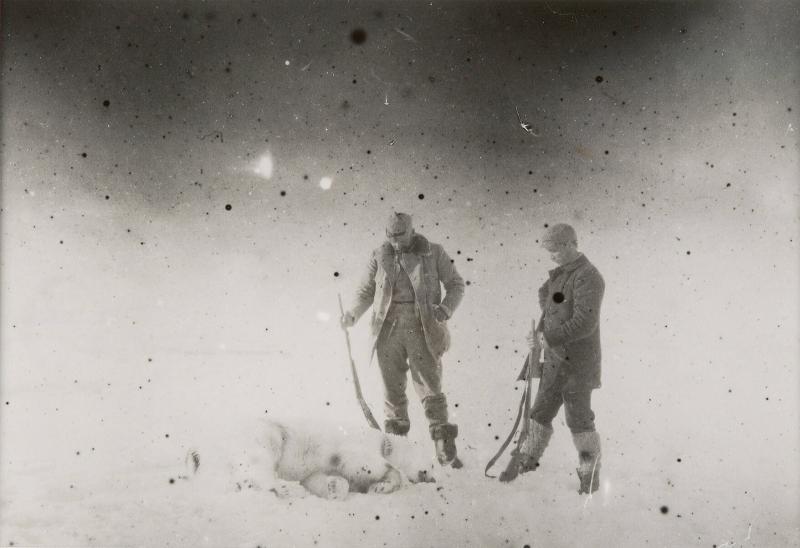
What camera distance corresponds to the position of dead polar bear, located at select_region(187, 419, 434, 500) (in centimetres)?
240

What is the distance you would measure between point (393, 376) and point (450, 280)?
1.53ft

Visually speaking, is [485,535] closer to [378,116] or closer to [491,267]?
[491,267]

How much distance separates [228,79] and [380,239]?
95 centimetres

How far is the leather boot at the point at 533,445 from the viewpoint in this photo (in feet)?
8.20

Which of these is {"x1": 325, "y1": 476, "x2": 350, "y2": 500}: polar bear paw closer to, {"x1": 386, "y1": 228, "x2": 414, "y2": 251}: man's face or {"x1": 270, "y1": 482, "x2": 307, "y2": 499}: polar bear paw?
{"x1": 270, "y1": 482, "x2": 307, "y2": 499}: polar bear paw

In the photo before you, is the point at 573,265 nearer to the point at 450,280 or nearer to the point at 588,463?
the point at 450,280

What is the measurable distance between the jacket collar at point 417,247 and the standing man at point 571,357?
0.50 meters

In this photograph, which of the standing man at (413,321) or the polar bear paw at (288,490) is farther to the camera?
the standing man at (413,321)

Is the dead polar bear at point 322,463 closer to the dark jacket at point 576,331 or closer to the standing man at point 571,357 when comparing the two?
the standing man at point 571,357

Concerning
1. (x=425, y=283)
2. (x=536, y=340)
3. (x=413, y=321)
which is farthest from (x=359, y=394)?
(x=536, y=340)

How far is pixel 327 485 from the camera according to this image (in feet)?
7.91

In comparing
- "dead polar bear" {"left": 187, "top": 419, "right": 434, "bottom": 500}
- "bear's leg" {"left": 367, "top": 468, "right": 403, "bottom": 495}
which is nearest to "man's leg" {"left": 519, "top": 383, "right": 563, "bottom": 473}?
"dead polar bear" {"left": 187, "top": 419, "right": 434, "bottom": 500}

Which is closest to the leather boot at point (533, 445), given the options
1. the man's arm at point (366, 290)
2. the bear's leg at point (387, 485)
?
the bear's leg at point (387, 485)

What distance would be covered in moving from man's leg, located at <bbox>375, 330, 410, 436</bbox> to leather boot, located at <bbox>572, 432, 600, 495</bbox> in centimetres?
70
